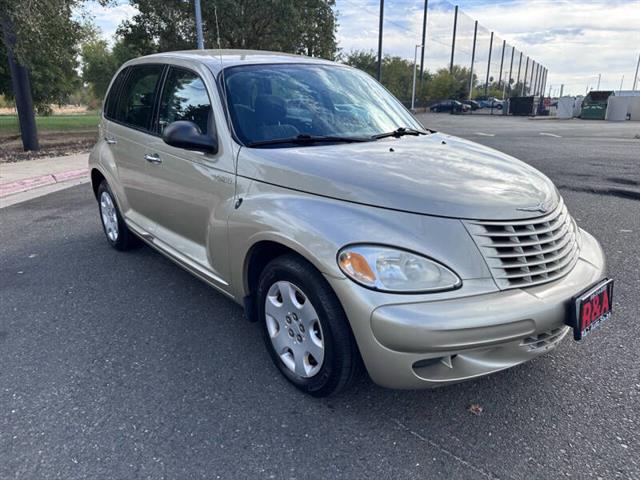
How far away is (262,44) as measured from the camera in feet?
79.4

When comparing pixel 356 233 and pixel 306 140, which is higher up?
pixel 306 140

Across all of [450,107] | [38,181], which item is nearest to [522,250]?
[38,181]

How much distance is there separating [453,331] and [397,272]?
33 cm

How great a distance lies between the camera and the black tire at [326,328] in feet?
7.38

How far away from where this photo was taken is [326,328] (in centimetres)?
228

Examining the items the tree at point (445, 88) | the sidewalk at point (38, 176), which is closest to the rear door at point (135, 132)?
the sidewalk at point (38, 176)

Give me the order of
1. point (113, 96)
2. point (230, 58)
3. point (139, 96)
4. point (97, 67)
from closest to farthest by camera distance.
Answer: point (230, 58) < point (139, 96) < point (113, 96) < point (97, 67)

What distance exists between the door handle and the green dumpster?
35635 mm

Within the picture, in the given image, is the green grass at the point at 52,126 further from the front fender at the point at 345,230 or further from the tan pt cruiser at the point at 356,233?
the front fender at the point at 345,230

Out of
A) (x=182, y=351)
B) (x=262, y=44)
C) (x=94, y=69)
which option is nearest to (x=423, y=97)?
(x=94, y=69)

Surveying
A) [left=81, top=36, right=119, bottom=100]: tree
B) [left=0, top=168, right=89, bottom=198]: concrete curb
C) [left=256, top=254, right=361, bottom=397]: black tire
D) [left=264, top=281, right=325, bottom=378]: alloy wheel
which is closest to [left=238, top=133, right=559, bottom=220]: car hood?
[left=256, top=254, right=361, bottom=397]: black tire

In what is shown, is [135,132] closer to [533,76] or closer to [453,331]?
[453,331]

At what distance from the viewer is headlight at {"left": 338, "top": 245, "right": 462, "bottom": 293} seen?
209 centimetres

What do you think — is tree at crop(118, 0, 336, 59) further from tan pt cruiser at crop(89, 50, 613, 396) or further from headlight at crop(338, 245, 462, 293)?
headlight at crop(338, 245, 462, 293)
